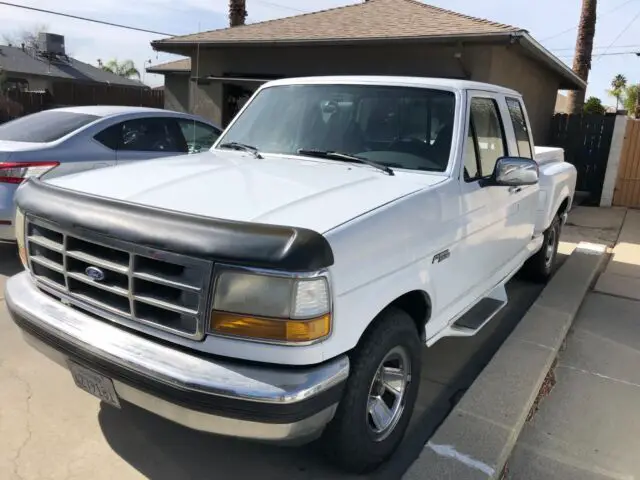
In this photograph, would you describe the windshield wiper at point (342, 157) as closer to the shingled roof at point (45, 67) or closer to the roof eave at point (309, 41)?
the roof eave at point (309, 41)

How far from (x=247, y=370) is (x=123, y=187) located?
1149 millimetres

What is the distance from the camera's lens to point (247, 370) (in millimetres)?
2207

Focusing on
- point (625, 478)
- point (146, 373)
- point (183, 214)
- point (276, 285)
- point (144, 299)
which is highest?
point (183, 214)

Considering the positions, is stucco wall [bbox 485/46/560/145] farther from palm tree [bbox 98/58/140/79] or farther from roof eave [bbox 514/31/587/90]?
palm tree [bbox 98/58/140/79]

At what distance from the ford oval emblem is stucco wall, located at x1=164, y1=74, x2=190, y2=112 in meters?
15.6

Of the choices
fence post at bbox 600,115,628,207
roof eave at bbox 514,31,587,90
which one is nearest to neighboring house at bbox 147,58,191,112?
roof eave at bbox 514,31,587,90

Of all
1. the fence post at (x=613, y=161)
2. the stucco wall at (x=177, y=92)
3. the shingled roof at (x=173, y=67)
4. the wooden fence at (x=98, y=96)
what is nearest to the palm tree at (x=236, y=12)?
the shingled roof at (x=173, y=67)

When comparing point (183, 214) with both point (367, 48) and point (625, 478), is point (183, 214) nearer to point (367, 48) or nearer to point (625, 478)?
point (625, 478)

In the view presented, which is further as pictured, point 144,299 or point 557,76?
point 557,76

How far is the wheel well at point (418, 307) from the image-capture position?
9.71 feet

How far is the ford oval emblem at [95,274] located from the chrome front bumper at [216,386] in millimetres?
225

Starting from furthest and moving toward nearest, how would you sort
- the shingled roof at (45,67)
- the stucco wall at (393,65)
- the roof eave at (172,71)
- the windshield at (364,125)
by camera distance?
the shingled roof at (45,67) → the roof eave at (172,71) → the stucco wall at (393,65) → the windshield at (364,125)

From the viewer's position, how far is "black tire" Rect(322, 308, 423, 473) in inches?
98.2

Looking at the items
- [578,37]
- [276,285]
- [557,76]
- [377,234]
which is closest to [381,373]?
[377,234]
